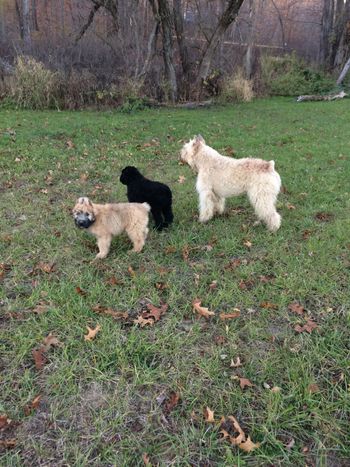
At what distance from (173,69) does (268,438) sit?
54.7 feet

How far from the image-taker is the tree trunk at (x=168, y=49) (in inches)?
591

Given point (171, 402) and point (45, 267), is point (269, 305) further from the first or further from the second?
point (45, 267)

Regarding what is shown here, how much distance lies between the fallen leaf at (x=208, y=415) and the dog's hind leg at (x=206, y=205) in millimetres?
3233

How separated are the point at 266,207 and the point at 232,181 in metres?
0.60

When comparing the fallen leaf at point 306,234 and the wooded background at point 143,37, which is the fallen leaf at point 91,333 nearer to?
the fallen leaf at point 306,234

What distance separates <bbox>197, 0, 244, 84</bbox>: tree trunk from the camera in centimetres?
1528

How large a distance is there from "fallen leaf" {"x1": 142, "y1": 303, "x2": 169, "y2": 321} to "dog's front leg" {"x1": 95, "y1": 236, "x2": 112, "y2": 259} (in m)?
1.11

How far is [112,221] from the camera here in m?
4.46

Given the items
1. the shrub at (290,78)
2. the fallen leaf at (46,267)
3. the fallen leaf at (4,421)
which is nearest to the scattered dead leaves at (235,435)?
the fallen leaf at (4,421)

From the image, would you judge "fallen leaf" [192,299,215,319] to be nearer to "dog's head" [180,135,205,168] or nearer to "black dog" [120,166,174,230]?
"black dog" [120,166,174,230]

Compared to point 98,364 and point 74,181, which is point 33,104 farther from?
point 98,364

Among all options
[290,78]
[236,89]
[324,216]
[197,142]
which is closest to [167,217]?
[197,142]

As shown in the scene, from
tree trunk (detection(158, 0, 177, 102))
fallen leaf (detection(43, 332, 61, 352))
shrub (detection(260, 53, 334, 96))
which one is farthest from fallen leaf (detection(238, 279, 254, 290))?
shrub (detection(260, 53, 334, 96))

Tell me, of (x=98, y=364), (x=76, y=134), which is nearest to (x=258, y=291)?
(x=98, y=364)
